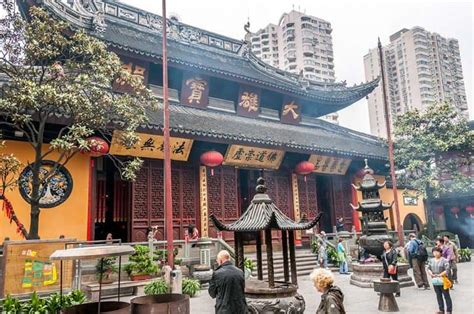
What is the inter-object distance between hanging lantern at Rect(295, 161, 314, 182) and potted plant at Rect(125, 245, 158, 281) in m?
7.88

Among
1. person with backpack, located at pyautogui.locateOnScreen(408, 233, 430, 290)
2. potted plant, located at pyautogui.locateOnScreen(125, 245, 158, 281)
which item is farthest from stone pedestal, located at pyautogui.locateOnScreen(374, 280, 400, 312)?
potted plant, located at pyautogui.locateOnScreen(125, 245, 158, 281)

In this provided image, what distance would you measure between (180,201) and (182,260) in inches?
116

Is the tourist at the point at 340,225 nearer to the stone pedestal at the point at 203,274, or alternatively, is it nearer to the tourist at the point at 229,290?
the stone pedestal at the point at 203,274

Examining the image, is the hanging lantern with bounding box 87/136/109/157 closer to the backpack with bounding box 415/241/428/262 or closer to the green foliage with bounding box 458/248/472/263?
the backpack with bounding box 415/241/428/262

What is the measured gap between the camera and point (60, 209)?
1109 centimetres

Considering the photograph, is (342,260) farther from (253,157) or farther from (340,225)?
(253,157)

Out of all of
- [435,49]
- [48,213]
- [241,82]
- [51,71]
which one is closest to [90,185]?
[48,213]

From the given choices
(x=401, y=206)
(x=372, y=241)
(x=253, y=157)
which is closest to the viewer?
(x=372, y=241)

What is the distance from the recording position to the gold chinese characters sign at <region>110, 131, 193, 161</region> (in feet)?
39.1

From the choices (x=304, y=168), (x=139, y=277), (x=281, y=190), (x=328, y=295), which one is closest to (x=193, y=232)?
(x=139, y=277)

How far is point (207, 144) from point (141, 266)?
5555 mm

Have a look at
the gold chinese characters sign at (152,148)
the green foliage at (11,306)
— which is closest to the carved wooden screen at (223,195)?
the gold chinese characters sign at (152,148)

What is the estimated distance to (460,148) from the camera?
18.4 metres

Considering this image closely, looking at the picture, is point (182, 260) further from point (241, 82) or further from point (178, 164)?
point (241, 82)
